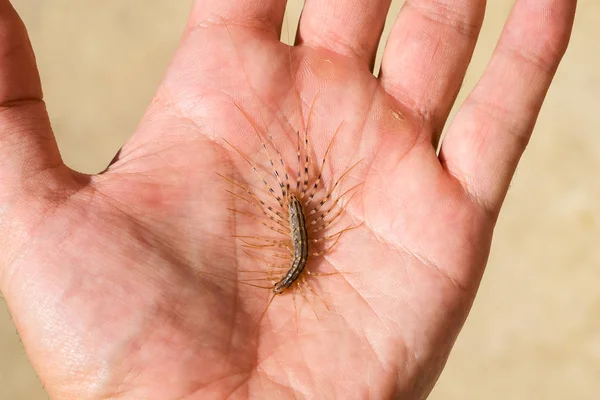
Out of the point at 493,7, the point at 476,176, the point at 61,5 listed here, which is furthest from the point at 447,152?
the point at 61,5

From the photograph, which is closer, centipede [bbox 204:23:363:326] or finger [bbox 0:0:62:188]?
finger [bbox 0:0:62:188]

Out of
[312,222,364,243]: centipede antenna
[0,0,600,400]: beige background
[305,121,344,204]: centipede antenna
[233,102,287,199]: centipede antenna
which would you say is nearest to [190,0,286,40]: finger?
[233,102,287,199]: centipede antenna

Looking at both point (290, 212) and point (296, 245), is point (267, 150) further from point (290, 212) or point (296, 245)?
point (296, 245)

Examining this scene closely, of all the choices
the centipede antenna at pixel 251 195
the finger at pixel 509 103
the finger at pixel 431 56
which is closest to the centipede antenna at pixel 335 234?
the centipede antenna at pixel 251 195

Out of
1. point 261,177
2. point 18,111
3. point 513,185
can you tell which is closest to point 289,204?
point 261,177

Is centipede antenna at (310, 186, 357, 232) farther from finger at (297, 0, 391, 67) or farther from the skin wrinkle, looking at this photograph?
the skin wrinkle

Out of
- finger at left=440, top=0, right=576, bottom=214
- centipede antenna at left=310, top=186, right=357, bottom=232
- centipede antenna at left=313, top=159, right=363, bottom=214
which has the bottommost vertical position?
centipede antenna at left=310, top=186, right=357, bottom=232
